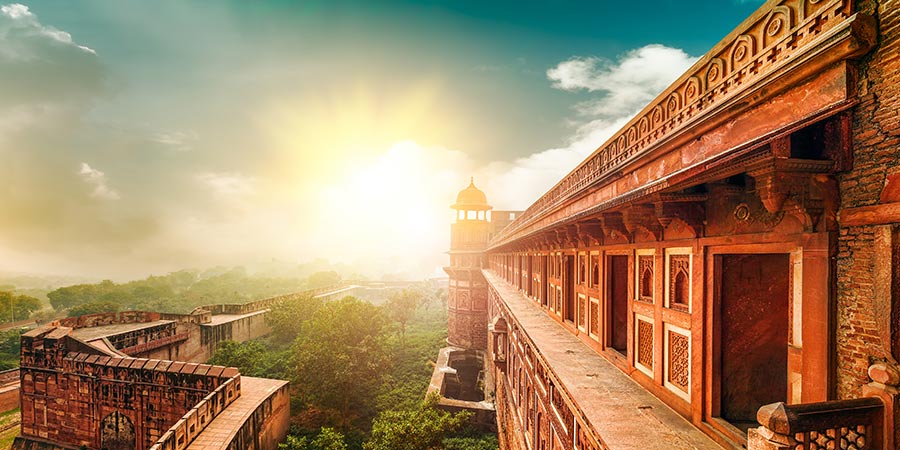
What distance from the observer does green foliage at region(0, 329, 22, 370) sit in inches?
1112

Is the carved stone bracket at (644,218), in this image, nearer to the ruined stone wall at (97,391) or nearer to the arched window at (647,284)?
the arched window at (647,284)

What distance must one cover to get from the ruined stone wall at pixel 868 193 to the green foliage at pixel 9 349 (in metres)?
44.4

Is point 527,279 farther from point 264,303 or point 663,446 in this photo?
point 264,303

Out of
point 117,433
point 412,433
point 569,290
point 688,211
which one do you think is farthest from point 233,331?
point 688,211

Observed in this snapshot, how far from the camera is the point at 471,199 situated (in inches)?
1409

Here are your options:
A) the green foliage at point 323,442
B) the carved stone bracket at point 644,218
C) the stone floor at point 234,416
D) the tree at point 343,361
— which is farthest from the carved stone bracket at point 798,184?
the tree at point 343,361

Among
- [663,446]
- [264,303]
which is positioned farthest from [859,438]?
[264,303]

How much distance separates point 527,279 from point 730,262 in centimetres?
1039

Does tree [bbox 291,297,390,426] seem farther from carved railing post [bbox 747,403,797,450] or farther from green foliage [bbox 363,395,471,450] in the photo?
carved railing post [bbox 747,403,797,450]

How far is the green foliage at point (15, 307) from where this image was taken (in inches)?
1663

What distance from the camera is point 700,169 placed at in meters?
2.79

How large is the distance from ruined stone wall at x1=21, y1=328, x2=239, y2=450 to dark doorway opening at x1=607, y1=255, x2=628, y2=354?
46.7 feet

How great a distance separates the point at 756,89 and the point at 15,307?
71053 millimetres

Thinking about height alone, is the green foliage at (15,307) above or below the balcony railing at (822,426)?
below
